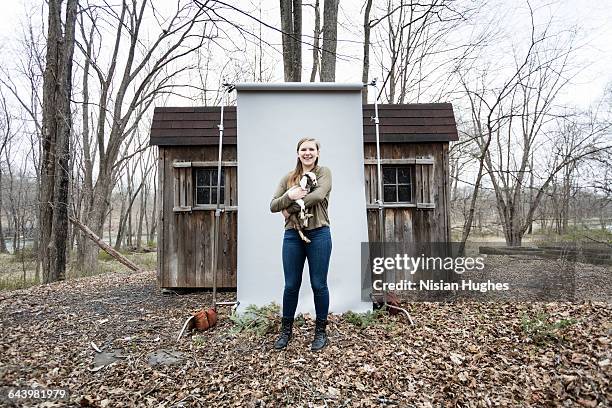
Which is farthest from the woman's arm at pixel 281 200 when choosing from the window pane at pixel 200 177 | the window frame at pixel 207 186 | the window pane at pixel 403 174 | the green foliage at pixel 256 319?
the window pane at pixel 403 174

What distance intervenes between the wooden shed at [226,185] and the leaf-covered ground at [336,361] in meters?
1.38

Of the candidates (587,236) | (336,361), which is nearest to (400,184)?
(336,361)

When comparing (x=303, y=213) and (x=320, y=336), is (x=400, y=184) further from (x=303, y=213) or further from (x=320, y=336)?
(x=320, y=336)

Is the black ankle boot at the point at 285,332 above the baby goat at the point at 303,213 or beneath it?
beneath

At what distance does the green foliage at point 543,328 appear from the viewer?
11.7ft

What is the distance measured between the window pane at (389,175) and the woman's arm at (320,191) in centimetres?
273

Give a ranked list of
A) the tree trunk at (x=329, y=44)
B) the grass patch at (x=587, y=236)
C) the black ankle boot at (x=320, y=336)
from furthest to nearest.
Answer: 1. the grass patch at (x=587, y=236)
2. the tree trunk at (x=329, y=44)
3. the black ankle boot at (x=320, y=336)

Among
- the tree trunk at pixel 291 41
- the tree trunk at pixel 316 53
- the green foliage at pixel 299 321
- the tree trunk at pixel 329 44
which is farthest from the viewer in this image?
the tree trunk at pixel 316 53

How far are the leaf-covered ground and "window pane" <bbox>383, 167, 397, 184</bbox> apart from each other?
87.1 inches

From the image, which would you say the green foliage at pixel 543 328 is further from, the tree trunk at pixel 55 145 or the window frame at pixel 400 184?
the tree trunk at pixel 55 145

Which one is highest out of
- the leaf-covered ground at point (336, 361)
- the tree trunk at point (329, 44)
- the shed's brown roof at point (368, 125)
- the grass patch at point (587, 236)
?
the tree trunk at point (329, 44)

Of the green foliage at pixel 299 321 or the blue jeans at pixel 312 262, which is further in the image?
the green foliage at pixel 299 321

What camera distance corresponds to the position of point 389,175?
6.23m

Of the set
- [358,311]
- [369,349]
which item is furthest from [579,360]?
[358,311]
